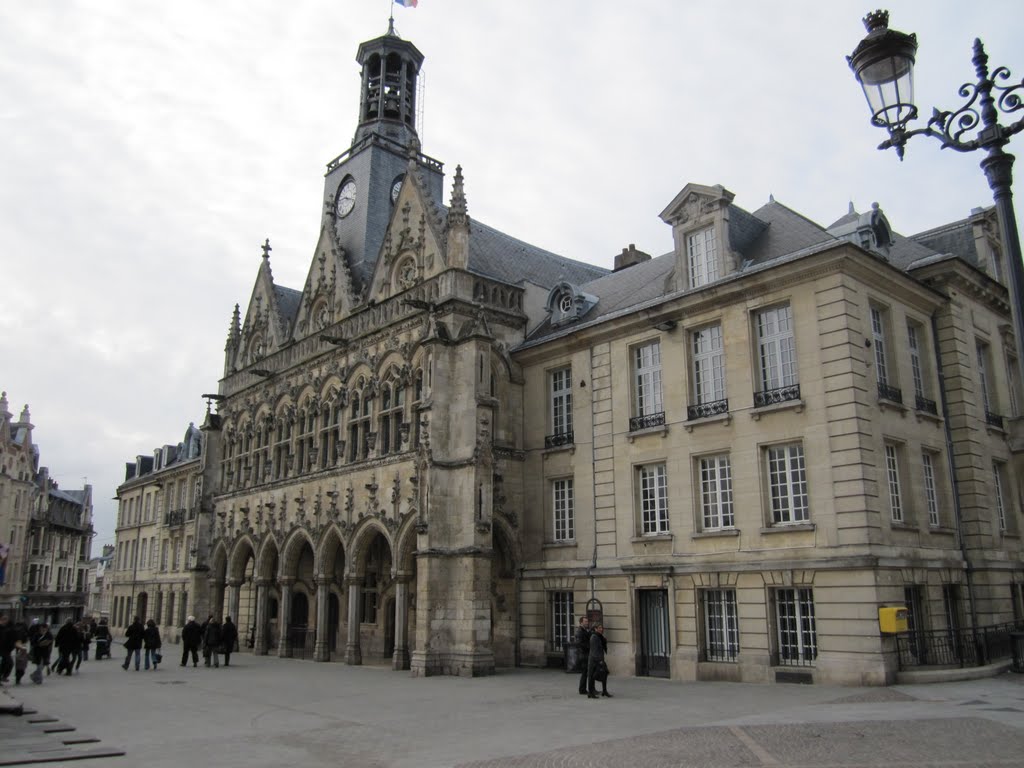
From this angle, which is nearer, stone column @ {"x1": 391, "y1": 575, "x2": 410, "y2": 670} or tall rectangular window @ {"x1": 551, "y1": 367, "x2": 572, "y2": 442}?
stone column @ {"x1": 391, "y1": 575, "x2": 410, "y2": 670}

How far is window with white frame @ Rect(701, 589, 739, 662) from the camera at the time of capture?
66.8ft

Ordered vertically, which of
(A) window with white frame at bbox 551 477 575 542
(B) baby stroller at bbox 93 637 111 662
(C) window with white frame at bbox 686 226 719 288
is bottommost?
(B) baby stroller at bbox 93 637 111 662

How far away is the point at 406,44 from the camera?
1510 inches

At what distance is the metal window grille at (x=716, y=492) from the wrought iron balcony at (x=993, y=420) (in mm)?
7824

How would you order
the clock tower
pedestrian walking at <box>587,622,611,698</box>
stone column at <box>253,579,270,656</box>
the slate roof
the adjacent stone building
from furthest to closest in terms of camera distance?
the clock tower, stone column at <box>253,579,270,656</box>, the slate roof, the adjacent stone building, pedestrian walking at <box>587,622,611,698</box>

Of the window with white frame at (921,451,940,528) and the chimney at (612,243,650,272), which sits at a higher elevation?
the chimney at (612,243,650,272)

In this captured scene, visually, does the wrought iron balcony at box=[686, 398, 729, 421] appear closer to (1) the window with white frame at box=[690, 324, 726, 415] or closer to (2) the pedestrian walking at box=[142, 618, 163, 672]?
(1) the window with white frame at box=[690, 324, 726, 415]

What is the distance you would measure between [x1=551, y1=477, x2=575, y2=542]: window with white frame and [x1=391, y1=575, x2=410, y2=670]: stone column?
4.87 metres

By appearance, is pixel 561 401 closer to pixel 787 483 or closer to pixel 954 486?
pixel 787 483

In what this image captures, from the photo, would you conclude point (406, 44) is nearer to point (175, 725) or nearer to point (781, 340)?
point (781, 340)

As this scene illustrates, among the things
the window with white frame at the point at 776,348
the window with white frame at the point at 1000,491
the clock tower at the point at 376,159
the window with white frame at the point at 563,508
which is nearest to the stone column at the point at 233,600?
the clock tower at the point at 376,159

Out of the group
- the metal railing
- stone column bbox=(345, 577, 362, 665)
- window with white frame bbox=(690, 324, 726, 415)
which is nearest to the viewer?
the metal railing

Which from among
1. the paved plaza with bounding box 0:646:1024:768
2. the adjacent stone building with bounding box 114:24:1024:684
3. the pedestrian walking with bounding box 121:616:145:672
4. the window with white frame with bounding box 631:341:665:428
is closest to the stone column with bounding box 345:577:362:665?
the adjacent stone building with bounding box 114:24:1024:684

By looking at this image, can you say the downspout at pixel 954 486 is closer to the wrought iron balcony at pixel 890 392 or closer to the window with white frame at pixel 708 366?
the wrought iron balcony at pixel 890 392
